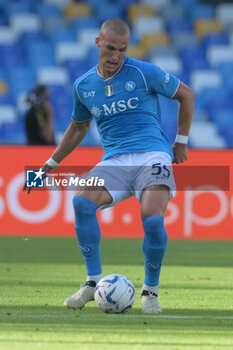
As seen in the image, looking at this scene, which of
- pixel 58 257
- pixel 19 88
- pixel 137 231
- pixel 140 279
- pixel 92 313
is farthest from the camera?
pixel 19 88

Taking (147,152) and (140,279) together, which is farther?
(140,279)

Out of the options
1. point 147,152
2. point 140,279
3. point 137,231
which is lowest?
point 137,231

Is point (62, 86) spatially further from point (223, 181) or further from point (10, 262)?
point (10, 262)

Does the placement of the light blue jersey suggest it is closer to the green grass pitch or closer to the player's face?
the player's face

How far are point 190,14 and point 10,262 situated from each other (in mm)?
13383

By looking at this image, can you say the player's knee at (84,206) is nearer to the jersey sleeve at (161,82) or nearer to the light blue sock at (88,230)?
the light blue sock at (88,230)

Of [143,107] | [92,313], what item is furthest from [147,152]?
[92,313]

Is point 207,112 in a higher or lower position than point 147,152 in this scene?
lower

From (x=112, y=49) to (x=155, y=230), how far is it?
3.97ft

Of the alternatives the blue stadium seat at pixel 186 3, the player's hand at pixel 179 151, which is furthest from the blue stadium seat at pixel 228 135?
the player's hand at pixel 179 151

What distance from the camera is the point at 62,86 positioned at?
19.2 metres

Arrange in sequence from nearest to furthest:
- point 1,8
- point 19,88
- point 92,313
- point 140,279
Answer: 1. point 92,313
2. point 140,279
3. point 19,88
4. point 1,8

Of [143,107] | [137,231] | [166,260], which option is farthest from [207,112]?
[143,107]

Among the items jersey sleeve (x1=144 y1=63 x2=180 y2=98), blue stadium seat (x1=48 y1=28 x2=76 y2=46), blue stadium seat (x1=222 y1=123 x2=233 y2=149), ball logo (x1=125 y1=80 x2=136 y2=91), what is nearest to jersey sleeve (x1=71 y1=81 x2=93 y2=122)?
ball logo (x1=125 y1=80 x2=136 y2=91)
